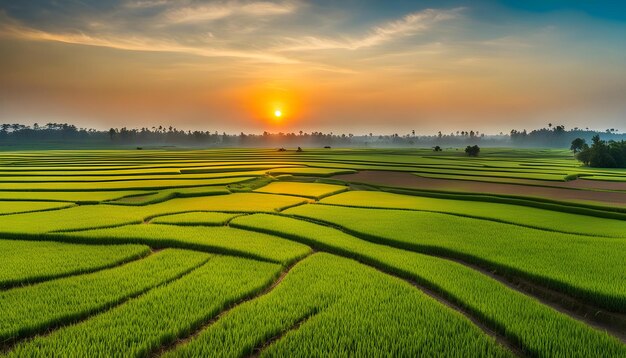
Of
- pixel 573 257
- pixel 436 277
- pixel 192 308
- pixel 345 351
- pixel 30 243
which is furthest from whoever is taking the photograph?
pixel 30 243

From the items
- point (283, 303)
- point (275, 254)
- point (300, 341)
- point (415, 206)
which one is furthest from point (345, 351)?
point (415, 206)

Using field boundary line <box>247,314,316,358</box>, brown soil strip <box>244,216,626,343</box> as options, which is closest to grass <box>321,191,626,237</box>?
brown soil strip <box>244,216,626,343</box>

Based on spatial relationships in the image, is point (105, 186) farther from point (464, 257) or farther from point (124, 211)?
point (464, 257)

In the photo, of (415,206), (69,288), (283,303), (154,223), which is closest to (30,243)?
(154,223)

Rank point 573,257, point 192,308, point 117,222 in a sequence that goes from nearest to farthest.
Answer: point 192,308, point 573,257, point 117,222

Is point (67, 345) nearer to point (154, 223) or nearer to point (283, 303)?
point (283, 303)

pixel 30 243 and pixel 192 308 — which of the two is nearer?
pixel 192 308

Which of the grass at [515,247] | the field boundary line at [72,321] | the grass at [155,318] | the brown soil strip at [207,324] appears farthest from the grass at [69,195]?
the brown soil strip at [207,324]
